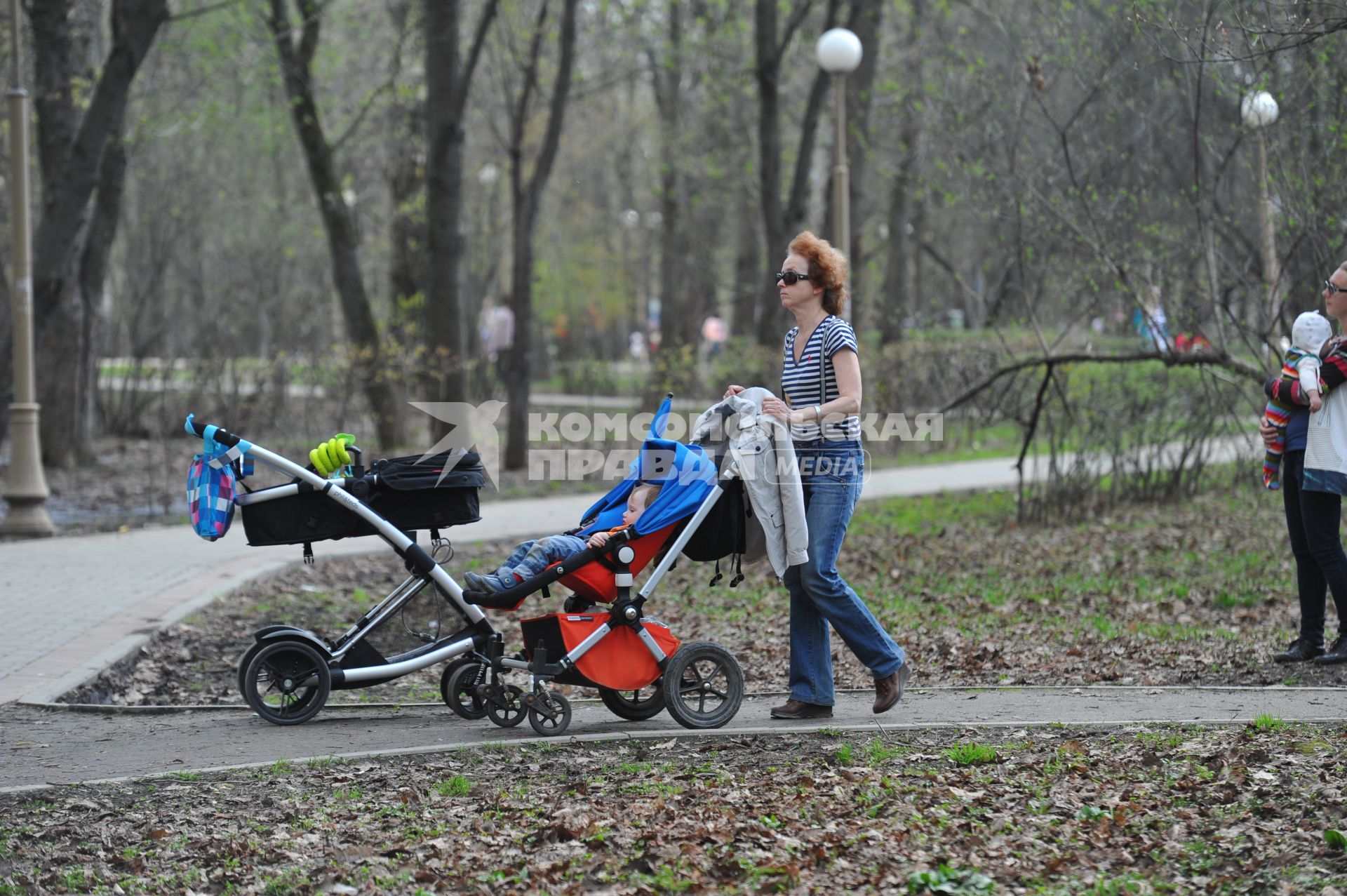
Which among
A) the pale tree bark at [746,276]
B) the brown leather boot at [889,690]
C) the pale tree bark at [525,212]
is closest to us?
the brown leather boot at [889,690]

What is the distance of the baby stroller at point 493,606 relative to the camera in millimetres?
5910

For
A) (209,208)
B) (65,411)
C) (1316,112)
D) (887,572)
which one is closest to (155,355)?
(65,411)

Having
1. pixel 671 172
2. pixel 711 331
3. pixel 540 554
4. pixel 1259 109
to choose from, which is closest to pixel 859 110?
pixel 671 172

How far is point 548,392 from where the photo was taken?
31.0 metres

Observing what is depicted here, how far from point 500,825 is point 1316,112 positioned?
9110 mm

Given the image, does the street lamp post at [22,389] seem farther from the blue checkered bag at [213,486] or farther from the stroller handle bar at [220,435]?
the blue checkered bag at [213,486]

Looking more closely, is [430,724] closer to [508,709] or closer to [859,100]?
[508,709]

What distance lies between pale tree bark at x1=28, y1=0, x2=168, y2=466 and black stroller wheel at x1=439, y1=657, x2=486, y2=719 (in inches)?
383

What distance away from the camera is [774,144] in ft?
60.4

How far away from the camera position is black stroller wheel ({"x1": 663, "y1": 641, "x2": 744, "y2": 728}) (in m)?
5.93

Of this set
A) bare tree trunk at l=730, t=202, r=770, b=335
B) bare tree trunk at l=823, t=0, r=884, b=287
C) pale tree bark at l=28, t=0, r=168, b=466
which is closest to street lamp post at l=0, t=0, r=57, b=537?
pale tree bark at l=28, t=0, r=168, b=466

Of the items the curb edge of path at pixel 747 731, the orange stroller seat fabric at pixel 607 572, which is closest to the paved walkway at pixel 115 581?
the curb edge of path at pixel 747 731

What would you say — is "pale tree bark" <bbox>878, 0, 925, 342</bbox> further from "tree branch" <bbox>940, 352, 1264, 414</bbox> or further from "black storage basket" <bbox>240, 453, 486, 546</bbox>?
"black storage basket" <bbox>240, 453, 486, 546</bbox>

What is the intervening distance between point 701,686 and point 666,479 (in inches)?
35.3
